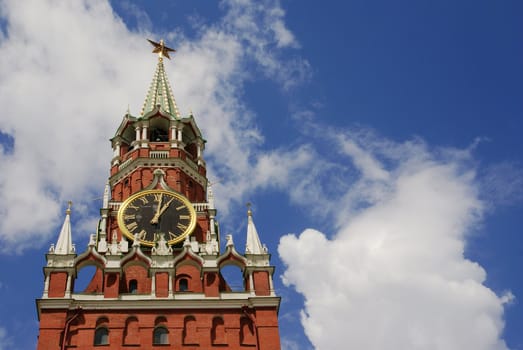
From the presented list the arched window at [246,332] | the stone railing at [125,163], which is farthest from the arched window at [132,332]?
the stone railing at [125,163]

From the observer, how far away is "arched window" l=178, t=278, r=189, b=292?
43.1 meters

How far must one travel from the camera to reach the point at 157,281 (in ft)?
138

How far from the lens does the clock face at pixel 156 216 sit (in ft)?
152

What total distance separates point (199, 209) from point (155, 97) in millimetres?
13906

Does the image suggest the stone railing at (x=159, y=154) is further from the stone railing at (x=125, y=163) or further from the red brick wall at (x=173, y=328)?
the red brick wall at (x=173, y=328)

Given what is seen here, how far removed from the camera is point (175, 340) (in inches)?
1545

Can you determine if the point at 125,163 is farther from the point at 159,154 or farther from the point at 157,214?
the point at 157,214

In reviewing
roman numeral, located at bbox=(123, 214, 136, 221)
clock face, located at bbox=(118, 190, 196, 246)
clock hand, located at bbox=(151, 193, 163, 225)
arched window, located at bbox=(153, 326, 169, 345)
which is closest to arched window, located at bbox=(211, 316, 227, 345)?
arched window, located at bbox=(153, 326, 169, 345)

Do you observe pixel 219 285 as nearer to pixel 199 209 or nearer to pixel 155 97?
pixel 199 209

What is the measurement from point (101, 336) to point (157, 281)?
4.12 m

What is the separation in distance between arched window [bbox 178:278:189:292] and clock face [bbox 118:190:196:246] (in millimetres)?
3101

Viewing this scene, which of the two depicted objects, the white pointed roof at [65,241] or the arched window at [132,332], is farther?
the white pointed roof at [65,241]

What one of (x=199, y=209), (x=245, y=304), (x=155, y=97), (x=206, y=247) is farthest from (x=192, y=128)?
(x=245, y=304)

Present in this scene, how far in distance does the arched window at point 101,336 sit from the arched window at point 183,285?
4.87 m
